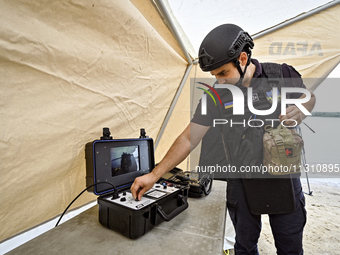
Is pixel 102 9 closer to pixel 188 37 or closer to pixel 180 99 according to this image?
pixel 188 37

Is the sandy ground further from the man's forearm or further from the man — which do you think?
the man's forearm

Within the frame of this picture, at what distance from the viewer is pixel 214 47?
36.3 inches

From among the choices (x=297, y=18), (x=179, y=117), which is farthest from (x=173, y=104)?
(x=297, y=18)

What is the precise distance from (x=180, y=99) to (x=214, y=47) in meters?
1.05

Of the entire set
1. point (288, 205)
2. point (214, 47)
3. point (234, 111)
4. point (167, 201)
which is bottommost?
point (288, 205)

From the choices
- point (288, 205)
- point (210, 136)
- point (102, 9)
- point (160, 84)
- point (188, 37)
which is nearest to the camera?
point (102, 9)

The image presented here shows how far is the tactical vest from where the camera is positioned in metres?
1.05

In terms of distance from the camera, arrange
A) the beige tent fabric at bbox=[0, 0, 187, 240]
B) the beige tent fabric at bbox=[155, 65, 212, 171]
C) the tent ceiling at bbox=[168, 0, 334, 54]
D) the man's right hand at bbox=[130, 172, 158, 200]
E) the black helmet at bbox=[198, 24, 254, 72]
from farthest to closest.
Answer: the beige tent fabric at bbox=[155, 65, 212, 171] < the tent ceiling at bbox=[168, 0, 334, 54] < the black helmet at bbox=[198, 24, 254, 72] < the man's right hand at bbox=[130, 172, 158, 200] < the beige tent fabric at bbox=[0, 0, 187, 240]

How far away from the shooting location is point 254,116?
1.09 m

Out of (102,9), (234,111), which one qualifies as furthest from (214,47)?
(102,9)

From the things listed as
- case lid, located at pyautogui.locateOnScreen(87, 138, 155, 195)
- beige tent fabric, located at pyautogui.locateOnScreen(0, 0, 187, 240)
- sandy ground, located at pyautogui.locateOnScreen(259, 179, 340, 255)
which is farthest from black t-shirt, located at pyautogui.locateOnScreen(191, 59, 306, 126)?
sandy ground, located at pyautogui.locateOnScreen(259, 179, 340, 255)

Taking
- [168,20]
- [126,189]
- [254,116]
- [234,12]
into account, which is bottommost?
[126,189]

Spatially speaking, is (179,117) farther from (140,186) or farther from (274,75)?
(140,186)

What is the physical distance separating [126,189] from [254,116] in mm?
828
